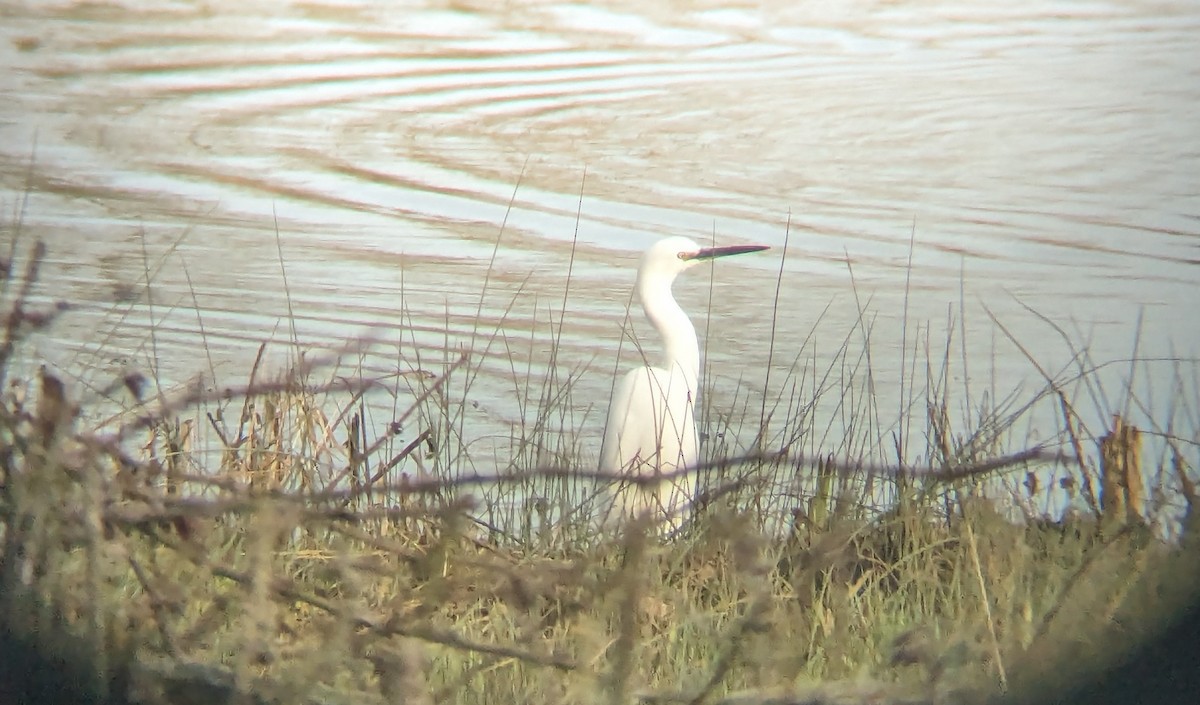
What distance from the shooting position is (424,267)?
4.58 feet

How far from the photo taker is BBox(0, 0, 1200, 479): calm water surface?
1332 millimetres

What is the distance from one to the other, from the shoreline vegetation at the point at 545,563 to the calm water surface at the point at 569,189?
0.07 m

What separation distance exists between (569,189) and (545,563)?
527 mm

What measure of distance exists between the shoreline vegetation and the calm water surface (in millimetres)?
71

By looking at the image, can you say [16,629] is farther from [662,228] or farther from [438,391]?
[662,228]

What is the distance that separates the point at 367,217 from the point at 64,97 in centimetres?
37

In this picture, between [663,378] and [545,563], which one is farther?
[663,378]

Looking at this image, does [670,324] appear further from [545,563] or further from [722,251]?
[545,563]

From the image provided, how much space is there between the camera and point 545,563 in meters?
1.04

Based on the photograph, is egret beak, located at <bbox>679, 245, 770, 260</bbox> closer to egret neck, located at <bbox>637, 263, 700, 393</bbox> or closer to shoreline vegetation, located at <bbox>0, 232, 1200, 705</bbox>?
egret neck, located at <bbox>637, 263, 700, 393</bbox>

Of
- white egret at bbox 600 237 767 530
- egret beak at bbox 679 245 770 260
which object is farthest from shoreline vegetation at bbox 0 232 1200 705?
egret beak at bbox 679 245 770 260

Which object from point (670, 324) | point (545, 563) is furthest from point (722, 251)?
point (545, 563)

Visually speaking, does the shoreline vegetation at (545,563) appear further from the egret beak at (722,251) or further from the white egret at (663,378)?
the egret beak at (722,251)

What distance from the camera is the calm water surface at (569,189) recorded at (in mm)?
1332
